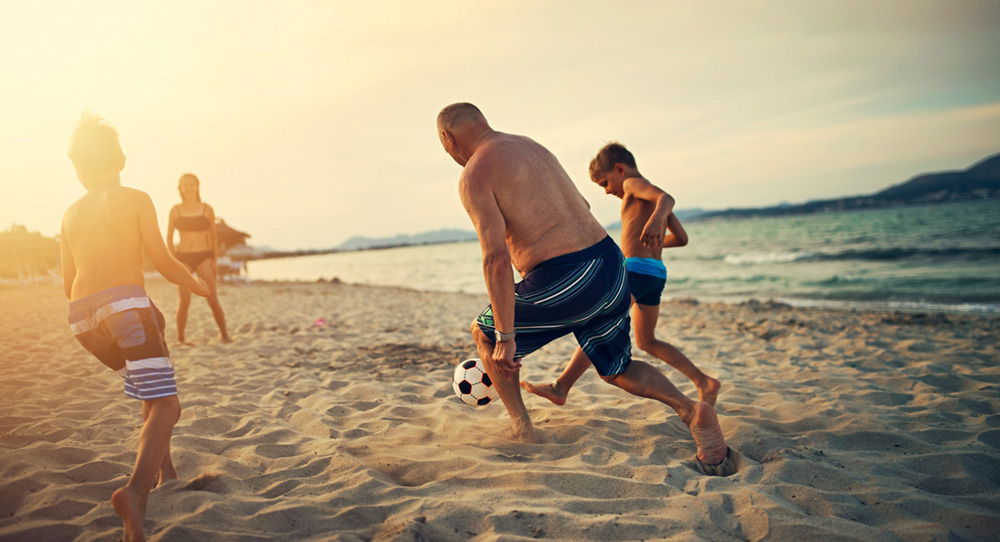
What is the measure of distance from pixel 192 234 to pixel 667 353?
542 cm

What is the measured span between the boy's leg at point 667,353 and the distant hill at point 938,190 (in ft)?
224

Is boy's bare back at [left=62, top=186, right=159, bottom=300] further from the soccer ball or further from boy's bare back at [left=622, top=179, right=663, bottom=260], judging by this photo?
boy's bare back at [left=622, top=179, right=663, bottom=260]

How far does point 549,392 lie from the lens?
3.28m

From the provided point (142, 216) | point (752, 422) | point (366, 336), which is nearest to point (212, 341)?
point (366, 336)

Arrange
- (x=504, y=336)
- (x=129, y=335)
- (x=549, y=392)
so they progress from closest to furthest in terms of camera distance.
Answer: (x=129, y=335) < (x=504, y=336) < (x=549, y=392)

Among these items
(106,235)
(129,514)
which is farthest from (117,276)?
(129,514)

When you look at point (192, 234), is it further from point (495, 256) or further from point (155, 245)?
point (495, 256)

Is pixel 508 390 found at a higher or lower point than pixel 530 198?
lower

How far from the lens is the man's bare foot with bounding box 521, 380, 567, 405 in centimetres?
327

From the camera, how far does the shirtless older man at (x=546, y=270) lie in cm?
244

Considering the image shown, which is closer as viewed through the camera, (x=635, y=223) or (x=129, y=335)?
(x=129, y=335)

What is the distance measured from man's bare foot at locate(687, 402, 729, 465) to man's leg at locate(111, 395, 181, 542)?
2.38m

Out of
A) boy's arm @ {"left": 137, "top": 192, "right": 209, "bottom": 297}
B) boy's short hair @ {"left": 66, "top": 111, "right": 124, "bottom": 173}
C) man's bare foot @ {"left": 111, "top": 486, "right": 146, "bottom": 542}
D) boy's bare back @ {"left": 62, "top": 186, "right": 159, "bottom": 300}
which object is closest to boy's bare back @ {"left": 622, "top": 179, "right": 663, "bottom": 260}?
boy's arm @ {"left": 137, "top": 192, "right": 209, "bottom": 297}

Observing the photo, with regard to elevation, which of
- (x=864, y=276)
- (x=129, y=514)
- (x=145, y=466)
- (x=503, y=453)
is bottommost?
(x=864, y=276)
